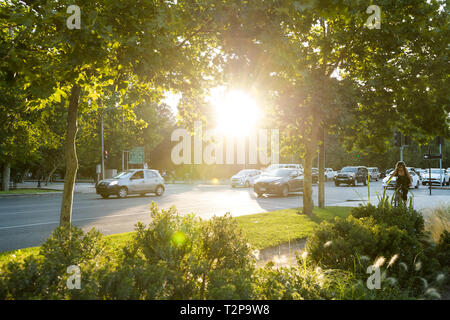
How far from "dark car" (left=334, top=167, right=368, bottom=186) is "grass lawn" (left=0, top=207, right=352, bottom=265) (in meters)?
25.9

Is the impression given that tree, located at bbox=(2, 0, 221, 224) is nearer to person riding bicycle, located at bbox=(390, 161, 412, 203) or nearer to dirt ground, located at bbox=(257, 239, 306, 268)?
dirt ground, located at bbox=(257, 239, 306, 268)

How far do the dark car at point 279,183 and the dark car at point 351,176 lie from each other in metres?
15.9

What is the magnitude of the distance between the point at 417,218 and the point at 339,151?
6724cm

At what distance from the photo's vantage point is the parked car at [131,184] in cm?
2056

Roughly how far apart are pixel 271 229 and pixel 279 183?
12559 millimetres

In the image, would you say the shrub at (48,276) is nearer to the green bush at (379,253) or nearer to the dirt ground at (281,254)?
the green bush at (379,253)

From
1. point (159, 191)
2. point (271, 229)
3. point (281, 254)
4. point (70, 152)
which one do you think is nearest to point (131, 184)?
point (159, 191)

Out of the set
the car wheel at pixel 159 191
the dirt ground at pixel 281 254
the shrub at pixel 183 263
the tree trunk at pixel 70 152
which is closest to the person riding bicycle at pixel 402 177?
the dirt ground at pixel 281 254

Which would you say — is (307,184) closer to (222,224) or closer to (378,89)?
(378,89)

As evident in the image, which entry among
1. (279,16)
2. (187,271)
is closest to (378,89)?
(279,16)

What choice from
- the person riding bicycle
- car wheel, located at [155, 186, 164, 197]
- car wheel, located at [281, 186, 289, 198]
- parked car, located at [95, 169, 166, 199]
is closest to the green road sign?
parked car, located at [95, 169, 166, 199]

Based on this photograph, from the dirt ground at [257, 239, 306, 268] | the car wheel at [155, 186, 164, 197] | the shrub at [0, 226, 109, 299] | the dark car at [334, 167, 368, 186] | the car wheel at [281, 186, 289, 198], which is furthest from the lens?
the dark car at [334, 167, 368, 186]

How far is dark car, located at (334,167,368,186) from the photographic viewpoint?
3629 cm

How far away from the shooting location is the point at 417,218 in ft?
20.8
